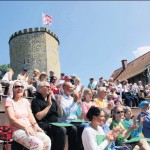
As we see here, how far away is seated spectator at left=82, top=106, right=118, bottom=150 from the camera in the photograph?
420 centimetres

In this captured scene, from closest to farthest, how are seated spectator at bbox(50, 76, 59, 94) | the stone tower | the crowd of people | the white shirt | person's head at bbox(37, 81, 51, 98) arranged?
1. the white shirt
2. the crowd of people
3. person's head at bbox(37, 81, 51, 98)
4. seated spectator at bbox(50, 76, 59, 94)
5. the stone tower

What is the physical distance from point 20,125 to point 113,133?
1.40m

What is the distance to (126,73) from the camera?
127 feet

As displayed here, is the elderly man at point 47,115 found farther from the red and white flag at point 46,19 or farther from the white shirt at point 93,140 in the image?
the red and white flag at point 46,19

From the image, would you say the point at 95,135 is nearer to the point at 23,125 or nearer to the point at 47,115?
the point at 23,125

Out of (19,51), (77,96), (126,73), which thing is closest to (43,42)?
(19,51)

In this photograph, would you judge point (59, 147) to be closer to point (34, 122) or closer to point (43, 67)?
point (34, 122)

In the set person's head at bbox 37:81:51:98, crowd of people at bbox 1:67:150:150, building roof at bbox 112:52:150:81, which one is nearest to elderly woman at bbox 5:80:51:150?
crowd of people at bbox 1:67:150:150

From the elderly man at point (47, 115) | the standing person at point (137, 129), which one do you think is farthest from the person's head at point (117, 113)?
the elderly man at point (47, 115)

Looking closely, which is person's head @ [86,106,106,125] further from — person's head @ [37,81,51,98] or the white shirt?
person's head @ [37,81,51,98]

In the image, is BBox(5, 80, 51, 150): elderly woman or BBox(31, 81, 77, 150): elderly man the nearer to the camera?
BBox(5, 80, 51, 150): elderly woman

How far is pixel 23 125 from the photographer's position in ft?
15.0

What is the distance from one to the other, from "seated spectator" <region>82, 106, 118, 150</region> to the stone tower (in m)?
31.2

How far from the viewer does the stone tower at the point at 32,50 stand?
35812 millimetres
